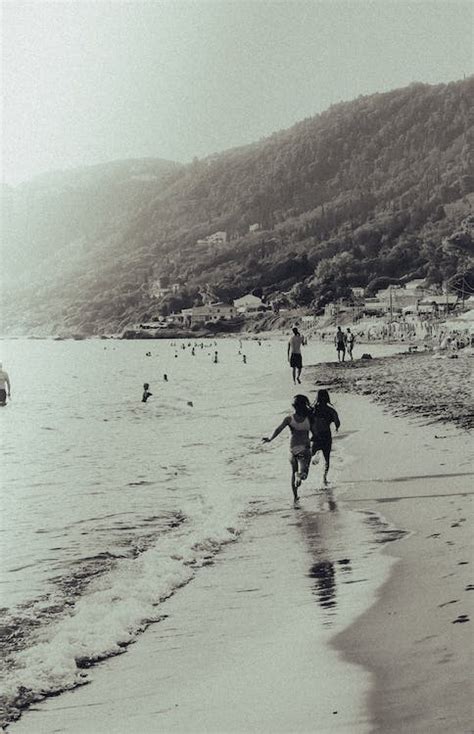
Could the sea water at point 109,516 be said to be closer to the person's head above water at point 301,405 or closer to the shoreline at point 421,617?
the person's head above water at point 301,405

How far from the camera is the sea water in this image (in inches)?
234

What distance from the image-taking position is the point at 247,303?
604 ft

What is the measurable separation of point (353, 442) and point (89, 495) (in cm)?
540

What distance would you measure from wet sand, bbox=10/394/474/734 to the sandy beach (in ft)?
0.04

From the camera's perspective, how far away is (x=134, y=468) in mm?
14812

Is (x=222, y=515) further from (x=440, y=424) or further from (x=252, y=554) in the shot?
(x=440, y=424)

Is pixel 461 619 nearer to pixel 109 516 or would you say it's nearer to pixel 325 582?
pixel 325 582

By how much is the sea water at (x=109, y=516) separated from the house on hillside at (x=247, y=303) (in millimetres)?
155166

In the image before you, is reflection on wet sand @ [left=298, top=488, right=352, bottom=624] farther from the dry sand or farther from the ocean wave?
the dry sand

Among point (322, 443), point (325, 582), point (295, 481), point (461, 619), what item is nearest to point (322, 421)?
point (322, 443)

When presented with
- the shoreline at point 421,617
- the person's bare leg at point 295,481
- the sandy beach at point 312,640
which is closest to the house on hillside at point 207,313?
the person's bare leg at point 295,481

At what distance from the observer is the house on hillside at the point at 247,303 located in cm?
18025

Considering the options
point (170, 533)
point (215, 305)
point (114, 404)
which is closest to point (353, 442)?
point (170, 533)

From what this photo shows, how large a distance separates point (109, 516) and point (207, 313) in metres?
170
